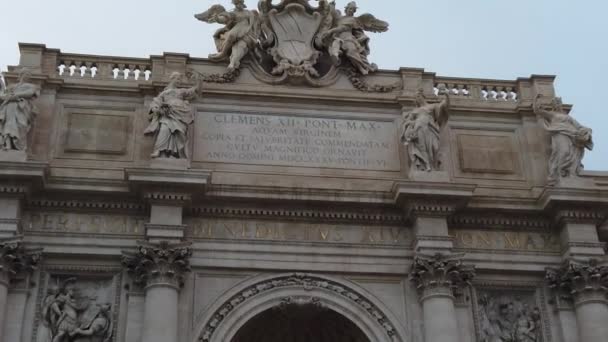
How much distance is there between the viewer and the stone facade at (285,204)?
731 inches

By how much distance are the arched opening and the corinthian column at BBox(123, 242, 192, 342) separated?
151 centimetres

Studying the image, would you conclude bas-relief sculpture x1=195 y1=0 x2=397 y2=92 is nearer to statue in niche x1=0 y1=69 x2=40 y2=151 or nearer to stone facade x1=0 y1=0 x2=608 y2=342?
stone facade x1=0 y1=0 x2=608 y2=342

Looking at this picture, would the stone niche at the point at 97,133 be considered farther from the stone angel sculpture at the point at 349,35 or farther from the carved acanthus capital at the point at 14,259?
the stone angel sculpture at the point at 349,35

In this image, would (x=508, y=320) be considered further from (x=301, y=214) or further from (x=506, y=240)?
→ (x=301, y=214)

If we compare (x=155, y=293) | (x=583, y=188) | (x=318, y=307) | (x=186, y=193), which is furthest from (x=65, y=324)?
(x=583, y=188)

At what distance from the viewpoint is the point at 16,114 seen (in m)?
19.4

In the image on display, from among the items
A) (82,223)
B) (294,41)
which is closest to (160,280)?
(82,223)

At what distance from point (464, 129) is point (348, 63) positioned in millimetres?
3041

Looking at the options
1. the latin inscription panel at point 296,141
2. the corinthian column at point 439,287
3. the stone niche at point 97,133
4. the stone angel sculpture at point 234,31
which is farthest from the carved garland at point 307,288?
the stone angel sculpture at point 234,31

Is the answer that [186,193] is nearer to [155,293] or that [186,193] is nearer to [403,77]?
[155,293]

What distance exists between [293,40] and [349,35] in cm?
131

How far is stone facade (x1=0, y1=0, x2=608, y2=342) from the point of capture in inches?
731

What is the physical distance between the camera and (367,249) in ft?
64.3

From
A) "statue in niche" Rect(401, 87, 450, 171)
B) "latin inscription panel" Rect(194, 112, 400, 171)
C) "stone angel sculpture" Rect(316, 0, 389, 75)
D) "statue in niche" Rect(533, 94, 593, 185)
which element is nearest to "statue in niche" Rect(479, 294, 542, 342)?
"statue in niche" Rect(533, 94, 593, 185)
